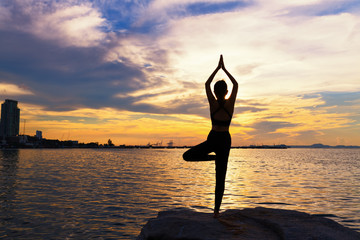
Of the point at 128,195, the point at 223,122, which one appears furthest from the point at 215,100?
the point at 128,195

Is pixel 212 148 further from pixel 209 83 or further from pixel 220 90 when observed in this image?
pixel 209 83

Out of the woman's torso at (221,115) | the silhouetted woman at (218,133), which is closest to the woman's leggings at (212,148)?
the silhouetted woman at (218,133)

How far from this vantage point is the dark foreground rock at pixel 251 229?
631 cm

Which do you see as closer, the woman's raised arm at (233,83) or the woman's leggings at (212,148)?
the woman's leggings at (212,148)

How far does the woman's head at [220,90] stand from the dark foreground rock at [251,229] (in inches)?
141

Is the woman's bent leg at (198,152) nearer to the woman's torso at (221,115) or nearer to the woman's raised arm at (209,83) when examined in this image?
the woman's torso at (221,115)

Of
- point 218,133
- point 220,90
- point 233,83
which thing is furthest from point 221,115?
point 233,83

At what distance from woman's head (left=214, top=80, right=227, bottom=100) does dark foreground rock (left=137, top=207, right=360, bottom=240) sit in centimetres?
359

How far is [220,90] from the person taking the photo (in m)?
7.54

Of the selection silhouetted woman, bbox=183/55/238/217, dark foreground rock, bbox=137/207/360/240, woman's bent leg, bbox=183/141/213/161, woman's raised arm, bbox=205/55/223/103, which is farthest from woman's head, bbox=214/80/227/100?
dark foreground rock, bbox=137/207/360/240

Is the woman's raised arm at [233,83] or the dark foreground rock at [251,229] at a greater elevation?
the woman's raised arm at [233,83]

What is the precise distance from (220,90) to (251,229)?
3.98 m

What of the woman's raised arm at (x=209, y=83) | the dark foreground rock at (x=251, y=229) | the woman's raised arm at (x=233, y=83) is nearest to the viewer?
the dark foreground rock at (x=251, y=229)

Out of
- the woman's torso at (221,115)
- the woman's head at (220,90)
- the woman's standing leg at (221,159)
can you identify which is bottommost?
the woman's standing leg at (221,159)
